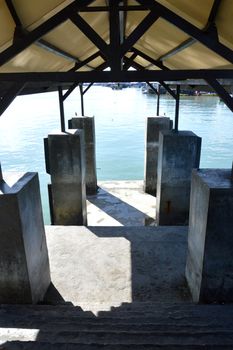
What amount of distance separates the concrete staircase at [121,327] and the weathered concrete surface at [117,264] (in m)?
0.64

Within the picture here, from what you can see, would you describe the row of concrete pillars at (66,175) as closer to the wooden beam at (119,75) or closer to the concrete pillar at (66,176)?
the concrete pillar at (66,176)

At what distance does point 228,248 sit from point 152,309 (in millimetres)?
1633

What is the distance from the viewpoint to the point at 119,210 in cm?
1233

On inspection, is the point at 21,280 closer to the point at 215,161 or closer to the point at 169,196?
the point at 169,196

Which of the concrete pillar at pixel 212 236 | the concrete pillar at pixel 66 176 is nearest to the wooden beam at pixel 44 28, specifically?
the concrete pillar at pixel 212 236

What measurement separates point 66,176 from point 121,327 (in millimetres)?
6640

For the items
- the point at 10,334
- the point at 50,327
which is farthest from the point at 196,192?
the point at 10,334

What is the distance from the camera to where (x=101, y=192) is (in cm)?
1449

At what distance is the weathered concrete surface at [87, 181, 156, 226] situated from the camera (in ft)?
37.6

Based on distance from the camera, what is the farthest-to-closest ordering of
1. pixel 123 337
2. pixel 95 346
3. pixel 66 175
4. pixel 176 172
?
pixel 66 175, pixel 176 172, pixel 123 337, pixel 95 346

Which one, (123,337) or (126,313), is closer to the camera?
(123,337)

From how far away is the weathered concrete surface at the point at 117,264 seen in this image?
5.70 meters

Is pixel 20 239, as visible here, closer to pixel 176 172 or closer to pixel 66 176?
pixel 66 176

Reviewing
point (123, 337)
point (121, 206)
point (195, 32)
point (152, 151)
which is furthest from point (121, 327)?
point (152, 151)
